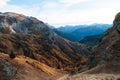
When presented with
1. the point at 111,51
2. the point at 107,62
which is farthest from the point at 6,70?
the point at 111,51

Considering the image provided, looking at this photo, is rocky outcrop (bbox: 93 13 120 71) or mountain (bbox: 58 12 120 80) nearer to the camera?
mountain (bbox: 58 12 120 80)

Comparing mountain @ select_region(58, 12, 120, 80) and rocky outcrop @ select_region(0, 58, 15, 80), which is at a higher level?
mountain @ select_region(58, 12, 120, 80)

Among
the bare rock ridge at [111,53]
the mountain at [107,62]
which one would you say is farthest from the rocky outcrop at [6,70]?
the bare rock ridge at [111,53]

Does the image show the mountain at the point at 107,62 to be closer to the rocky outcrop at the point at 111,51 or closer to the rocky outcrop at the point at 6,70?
the rocky outcrop at the point at 111,51

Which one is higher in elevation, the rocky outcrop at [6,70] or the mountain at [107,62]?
the mountain at [107,62]

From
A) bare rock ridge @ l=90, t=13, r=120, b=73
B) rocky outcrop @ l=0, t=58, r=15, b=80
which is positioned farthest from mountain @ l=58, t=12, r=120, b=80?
rocky outcrop @ l=0, t=58, r=15, b=80

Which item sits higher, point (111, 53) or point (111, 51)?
point (111, 51)

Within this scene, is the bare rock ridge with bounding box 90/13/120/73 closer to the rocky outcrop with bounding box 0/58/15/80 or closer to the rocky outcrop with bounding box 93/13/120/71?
the rocky outcrop with bounding box 93/13/120/71

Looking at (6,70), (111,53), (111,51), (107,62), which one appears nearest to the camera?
(107,62)

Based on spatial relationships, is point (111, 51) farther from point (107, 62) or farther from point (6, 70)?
point (6, 70)

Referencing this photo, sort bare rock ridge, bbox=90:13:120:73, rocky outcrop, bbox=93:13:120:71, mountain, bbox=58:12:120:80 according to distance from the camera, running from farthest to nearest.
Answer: rocky outcrop, bbox=93:13:120:71 < bare rock ridge, bbox=90:13:120:73 < mountain, bbox=58:12:120:80

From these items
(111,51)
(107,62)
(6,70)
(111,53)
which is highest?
(111,51)

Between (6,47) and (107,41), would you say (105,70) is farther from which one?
(6,47)
